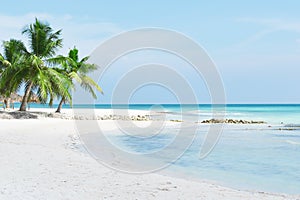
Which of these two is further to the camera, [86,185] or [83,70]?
[83,70]

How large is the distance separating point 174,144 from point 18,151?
4.91m

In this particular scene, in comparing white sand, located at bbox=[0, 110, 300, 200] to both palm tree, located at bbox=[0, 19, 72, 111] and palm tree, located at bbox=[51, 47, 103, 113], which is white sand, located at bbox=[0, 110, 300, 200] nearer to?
palm tree, located at bbox=[0, 19, 72, 111]

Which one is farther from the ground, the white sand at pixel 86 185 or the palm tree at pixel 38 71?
the palm tree at pixel 38 71

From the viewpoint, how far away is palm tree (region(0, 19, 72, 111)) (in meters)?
17.6

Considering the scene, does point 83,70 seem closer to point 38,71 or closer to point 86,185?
point 38,71

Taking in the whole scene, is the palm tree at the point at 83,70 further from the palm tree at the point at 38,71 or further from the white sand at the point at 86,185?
the white sand at the point at 86,185

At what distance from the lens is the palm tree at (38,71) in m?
17.6

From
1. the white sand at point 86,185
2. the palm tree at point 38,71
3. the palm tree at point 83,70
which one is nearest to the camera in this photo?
the white sand at point 86,185

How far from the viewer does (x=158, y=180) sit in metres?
4.87

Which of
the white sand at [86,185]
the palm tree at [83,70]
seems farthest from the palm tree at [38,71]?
the white sand at [86,185]

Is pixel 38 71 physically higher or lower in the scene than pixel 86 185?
higher

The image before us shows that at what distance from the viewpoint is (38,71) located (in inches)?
703

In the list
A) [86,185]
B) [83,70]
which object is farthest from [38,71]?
[86,185]

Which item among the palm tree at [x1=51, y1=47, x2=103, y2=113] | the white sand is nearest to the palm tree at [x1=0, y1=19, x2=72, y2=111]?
the palm tree at [x1=51, y1=47, x2=103, y2=113]
